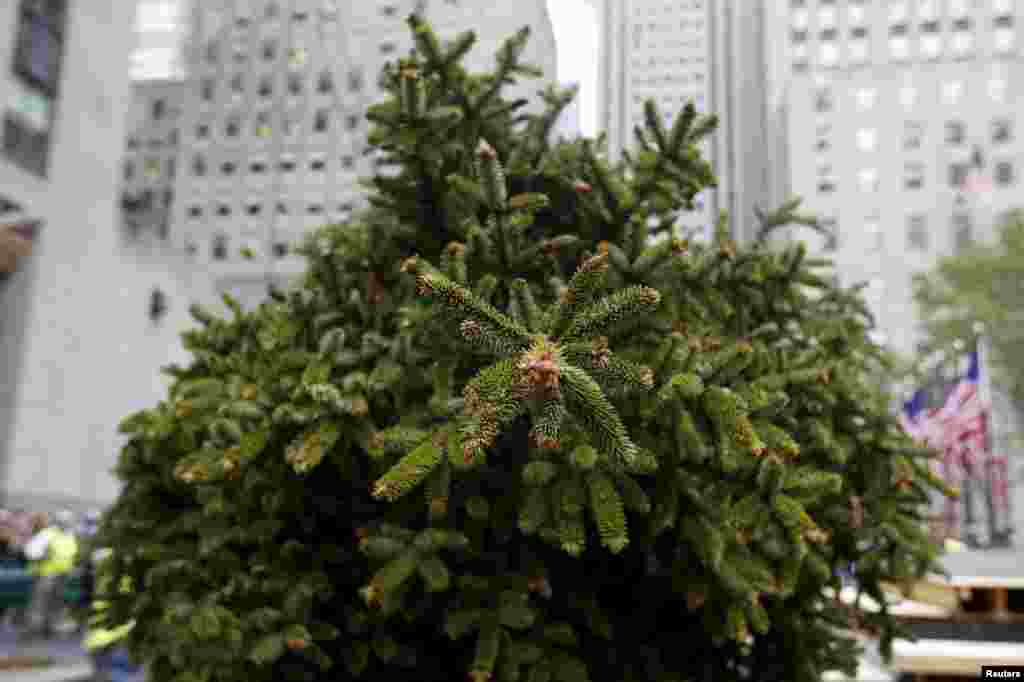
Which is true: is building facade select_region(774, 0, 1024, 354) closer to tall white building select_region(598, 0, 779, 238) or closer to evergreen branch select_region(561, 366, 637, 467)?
tall white building select_region(598, 0, 779, 238)

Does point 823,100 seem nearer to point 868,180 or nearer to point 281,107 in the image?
point 868,180

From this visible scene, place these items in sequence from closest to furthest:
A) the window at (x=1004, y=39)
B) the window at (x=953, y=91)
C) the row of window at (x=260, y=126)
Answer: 1. the row of window at (x=260, y=126)
2. the window at (x=953, y=91)
3. the window at (x=1004, y=39)

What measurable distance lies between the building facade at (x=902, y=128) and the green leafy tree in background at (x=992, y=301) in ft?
38.3

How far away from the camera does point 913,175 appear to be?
194ft

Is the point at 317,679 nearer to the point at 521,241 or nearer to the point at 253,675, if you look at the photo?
the point at 253,675

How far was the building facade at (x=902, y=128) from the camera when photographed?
183 ft

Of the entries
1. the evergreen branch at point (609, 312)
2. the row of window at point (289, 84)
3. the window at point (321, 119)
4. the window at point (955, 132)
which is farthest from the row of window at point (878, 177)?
the evergreen branch at point (609, 312)

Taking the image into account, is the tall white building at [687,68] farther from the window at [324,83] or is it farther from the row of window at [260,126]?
the row of window at [260,126]

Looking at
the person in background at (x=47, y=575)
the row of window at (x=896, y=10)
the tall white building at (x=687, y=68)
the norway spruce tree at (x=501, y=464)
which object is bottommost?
the person in background at (x=47, y=575)

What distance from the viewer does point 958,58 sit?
218 ft

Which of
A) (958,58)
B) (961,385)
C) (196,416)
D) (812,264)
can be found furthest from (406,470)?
(958,58)

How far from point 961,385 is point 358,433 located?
18562mm

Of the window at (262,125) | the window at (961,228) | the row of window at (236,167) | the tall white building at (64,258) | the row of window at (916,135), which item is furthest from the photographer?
the row of window at (916,135)

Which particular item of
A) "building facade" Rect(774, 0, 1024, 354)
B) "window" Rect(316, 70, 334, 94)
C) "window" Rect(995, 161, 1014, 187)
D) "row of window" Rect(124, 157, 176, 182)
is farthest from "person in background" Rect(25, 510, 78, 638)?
"window" Rect(995, 161, 1014, 187)
